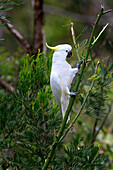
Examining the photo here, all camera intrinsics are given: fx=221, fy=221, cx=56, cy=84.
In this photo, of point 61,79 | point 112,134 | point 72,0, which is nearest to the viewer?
point 61,79

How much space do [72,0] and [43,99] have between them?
3.70 metres

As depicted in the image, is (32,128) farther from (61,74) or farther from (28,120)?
(61,74)

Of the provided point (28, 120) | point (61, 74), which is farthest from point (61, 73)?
point (28, 120)

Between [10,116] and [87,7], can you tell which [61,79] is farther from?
Result: [87,7]

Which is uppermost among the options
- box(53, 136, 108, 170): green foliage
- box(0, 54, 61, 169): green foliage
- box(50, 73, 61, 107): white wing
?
box(50, 73, 61, 107): white wing

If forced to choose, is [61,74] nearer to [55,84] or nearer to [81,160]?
[55,84]

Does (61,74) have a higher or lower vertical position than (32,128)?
higher

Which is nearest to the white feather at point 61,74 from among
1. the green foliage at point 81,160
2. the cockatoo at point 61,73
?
the cockatoo at point 61,73

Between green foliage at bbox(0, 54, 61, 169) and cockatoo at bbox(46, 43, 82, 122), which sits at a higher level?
cockatoo at bbox(46, 43, 82, 122)

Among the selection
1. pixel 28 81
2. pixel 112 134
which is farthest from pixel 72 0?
pixel 28 81

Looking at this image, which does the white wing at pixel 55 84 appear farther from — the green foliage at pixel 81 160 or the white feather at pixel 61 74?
the green foliage at pixel 81 160

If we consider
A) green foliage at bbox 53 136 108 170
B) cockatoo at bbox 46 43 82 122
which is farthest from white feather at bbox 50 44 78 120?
green foliage at bbox 53 136 108 170

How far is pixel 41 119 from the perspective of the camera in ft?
2.08

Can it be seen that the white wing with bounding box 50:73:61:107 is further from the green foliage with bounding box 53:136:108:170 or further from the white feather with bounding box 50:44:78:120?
the green foliage with bounding box 53:136:108:170
